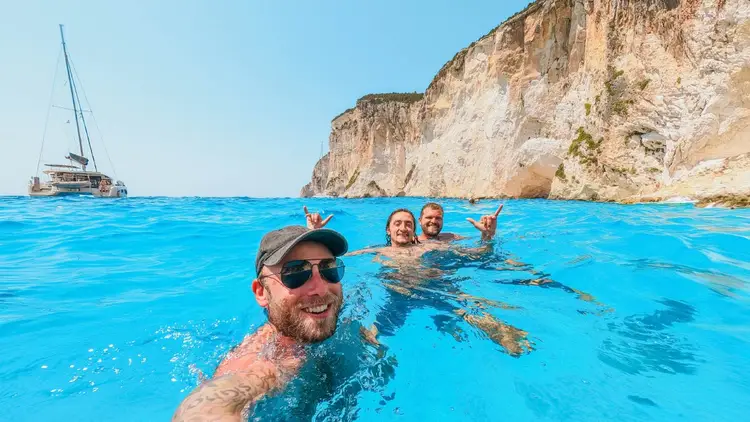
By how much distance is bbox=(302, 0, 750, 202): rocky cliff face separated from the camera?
1347cm

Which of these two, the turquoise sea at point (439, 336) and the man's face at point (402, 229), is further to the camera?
the man's face at point (402, 229)

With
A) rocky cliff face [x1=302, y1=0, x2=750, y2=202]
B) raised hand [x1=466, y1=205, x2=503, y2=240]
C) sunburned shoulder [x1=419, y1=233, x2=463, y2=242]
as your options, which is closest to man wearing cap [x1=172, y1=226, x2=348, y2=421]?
sunburned shoulder [x1=419, y1=233, x2=463, y2=242]

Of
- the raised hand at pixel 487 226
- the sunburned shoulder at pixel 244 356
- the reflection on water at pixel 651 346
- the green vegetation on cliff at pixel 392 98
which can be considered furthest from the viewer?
the green vegetation on cliff at pixel 392 98

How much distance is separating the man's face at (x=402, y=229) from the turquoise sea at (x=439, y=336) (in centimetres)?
43

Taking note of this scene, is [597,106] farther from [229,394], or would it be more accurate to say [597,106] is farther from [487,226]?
Result: [229,394]

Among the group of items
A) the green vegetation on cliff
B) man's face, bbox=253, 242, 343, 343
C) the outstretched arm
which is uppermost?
the green vegetation on cliff

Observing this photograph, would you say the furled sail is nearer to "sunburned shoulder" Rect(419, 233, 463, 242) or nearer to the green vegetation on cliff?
the green vegetation on cliff

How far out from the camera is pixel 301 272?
6.33ft

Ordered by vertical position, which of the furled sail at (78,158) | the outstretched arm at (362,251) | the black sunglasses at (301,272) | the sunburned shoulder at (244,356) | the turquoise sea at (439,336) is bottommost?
the turquoise sea at (439,336)

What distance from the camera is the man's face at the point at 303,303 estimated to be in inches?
74.7

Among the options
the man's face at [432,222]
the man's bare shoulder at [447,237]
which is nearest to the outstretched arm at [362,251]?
the man's face at [432,222]

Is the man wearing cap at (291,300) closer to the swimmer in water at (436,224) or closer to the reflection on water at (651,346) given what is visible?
the reflection on water at (651,346)

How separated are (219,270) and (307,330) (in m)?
4.34

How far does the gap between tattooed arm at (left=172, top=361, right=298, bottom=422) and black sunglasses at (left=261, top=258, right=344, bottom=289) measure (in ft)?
1.45
